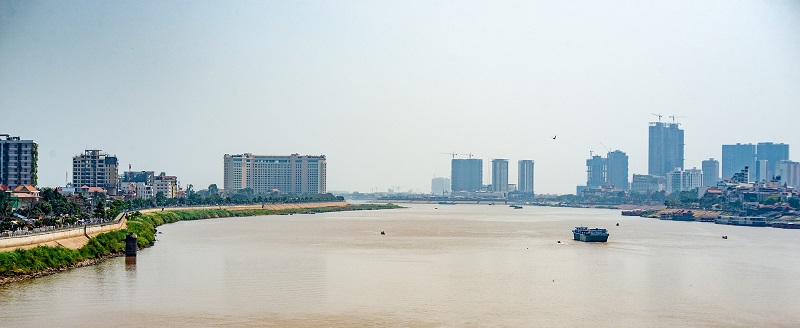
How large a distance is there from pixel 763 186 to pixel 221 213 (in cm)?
8061

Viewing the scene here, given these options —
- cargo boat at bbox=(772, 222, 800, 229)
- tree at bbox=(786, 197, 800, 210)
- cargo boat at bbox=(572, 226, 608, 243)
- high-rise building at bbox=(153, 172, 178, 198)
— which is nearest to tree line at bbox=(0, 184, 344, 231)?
high-rise building at bbox=(153, 172, 178, 198)

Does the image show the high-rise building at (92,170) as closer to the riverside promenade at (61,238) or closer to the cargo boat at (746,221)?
the riverside promenade at (61,238)

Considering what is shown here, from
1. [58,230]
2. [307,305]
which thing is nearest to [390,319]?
[307,305]

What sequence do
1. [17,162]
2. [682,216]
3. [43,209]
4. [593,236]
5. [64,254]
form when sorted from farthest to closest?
[682,216], [17,162], [593,236], [43,209], [64,254]

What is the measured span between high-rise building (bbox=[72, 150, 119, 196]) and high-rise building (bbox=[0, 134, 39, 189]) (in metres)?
27.4

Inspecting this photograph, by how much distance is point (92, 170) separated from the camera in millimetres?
139000

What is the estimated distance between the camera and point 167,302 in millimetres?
32281

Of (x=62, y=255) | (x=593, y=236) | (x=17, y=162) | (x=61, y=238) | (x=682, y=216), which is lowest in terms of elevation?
(x=682, y=216)

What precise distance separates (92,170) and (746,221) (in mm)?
98049

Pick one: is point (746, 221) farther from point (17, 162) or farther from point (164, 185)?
point (164, 185)

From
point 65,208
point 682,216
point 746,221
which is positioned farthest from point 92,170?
point 746,221

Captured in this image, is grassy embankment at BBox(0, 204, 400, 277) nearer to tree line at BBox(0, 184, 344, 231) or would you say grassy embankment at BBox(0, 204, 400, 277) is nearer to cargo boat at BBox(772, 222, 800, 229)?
tree line at BBox(0, 184, 344, 231)

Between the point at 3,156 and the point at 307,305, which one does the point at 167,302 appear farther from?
the point at 3,156

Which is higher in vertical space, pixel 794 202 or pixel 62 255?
pixel 794 202
